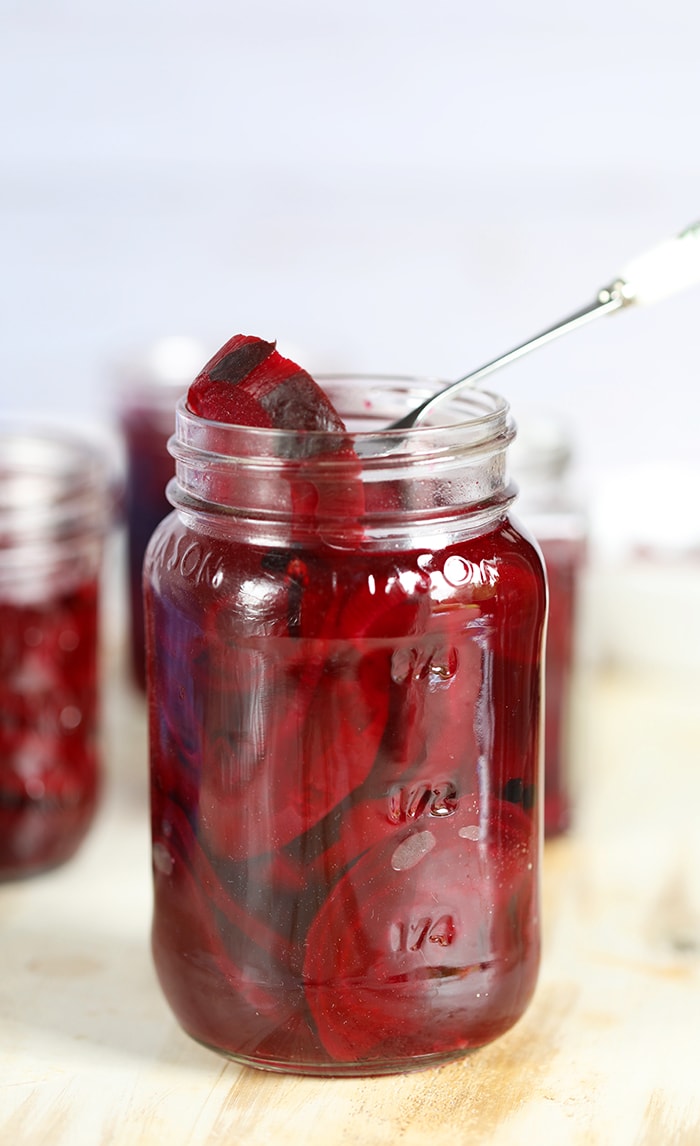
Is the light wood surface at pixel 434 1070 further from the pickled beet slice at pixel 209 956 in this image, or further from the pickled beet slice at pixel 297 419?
the pickled beet slice at pixel 297 419

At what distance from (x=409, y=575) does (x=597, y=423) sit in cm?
153

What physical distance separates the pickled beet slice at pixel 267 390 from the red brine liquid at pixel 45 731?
0.43 metres

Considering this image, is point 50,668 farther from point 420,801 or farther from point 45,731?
point 420,801

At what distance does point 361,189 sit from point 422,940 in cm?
153

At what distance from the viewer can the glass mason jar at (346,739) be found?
2.79 feet

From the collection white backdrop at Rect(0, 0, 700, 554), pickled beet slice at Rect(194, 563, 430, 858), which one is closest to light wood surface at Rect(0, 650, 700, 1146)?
pickled beet slice at Rect(194, 563, 430, 858)

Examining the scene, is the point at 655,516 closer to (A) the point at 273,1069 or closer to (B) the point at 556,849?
(B) the point at 556,849

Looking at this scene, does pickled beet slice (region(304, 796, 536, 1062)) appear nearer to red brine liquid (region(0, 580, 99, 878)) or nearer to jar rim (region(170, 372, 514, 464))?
jar rim (region(170, 372, 514, 464))

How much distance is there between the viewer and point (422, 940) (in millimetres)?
894

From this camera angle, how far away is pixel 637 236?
2.18 metres

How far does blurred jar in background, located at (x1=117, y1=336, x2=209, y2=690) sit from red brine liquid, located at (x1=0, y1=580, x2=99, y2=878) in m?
0.30

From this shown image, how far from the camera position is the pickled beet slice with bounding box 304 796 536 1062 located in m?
0.88

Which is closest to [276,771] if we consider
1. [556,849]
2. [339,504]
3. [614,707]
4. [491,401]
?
[339,504]

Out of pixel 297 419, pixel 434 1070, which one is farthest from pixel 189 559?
pixel 434 1070
